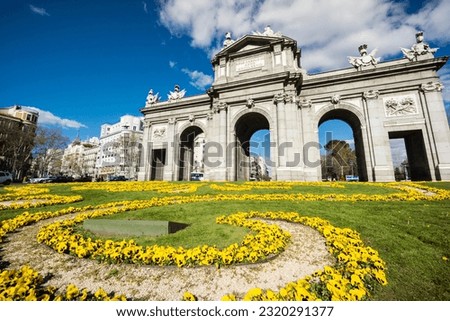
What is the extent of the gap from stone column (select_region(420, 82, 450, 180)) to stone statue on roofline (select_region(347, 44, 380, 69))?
5.68m

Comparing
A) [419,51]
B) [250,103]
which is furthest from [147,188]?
[419,51]

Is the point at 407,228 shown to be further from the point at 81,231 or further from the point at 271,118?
the point at 271,118

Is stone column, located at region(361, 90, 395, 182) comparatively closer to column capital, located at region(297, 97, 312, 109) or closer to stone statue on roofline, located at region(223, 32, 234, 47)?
column capital, located at region(297, 97, 312, 109)

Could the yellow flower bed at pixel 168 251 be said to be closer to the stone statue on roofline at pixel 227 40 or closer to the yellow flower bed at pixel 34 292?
the yellow flower bed at pixel 34 292

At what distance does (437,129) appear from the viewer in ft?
70.0

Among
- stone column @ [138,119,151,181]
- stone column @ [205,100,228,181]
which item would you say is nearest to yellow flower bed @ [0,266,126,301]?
stone column @ [205,100,228,181]

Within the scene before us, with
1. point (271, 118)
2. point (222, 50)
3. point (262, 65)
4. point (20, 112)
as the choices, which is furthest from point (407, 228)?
point (20, 112)

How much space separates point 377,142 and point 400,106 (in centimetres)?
461

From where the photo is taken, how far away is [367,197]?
11.5 meters

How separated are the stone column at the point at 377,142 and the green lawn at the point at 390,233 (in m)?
14.0

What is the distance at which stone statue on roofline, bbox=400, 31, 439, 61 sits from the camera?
2280 centimetres

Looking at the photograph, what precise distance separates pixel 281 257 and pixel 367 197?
9076 millimetres
